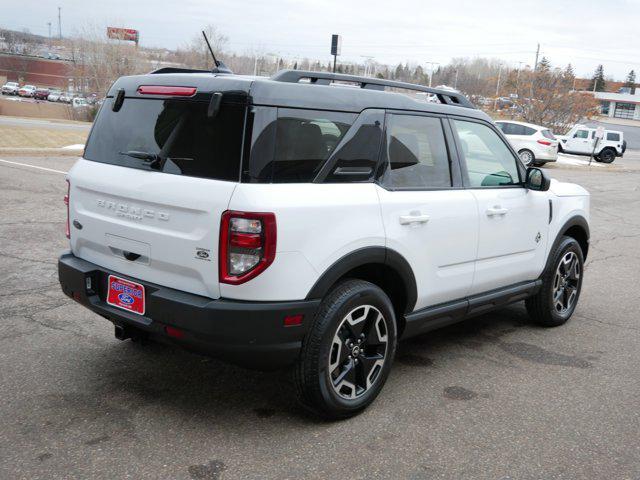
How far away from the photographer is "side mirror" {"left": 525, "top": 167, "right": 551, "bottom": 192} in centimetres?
497

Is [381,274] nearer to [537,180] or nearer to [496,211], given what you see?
[496,211]

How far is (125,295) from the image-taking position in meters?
3.59

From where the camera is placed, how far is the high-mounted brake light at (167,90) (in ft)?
11.4

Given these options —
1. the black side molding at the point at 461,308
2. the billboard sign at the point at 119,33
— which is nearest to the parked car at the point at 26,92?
the billboard sign at the point at 119,33

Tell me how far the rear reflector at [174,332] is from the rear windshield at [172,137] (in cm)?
81

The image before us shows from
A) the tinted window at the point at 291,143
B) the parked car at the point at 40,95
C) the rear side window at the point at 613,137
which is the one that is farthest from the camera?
the parked car at the point at 40,95

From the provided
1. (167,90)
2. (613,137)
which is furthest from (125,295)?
(613,137)

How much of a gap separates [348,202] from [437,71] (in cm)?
11421

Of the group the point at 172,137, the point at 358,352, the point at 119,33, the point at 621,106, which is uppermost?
the point at 119,33

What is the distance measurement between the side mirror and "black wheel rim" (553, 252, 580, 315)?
90 cm

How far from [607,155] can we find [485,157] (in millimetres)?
31746

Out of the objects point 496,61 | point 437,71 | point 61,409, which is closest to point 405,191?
point 61,409

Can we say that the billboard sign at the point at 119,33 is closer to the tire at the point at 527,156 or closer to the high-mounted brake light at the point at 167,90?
the tire at the point at 527,156

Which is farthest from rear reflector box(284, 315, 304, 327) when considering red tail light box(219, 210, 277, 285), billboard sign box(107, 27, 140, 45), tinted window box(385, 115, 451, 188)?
billboard sign box(107, 27, 140, 45)
